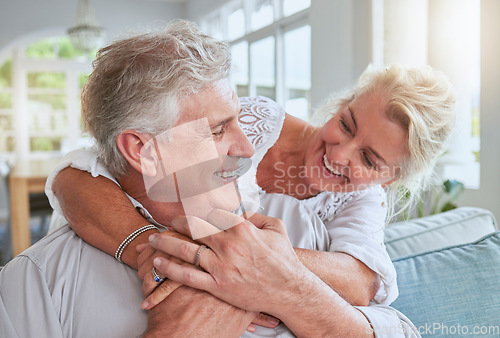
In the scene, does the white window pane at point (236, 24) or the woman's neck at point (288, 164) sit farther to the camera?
the white window pane at point (236, 24)

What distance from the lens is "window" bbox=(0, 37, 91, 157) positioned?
7836 millimetres

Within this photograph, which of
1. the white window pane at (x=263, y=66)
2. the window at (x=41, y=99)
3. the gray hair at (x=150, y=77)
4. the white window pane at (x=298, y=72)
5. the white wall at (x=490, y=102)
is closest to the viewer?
the gray hair at (x=150, y=77)

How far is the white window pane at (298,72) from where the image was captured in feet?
17.2

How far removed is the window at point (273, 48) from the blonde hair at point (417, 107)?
3.35 metres

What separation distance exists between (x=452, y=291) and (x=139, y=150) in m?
0.89

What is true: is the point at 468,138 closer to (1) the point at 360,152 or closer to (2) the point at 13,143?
(1) the point at 360,152

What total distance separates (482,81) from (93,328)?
253 cm

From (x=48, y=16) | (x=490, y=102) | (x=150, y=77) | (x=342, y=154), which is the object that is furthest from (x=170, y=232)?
(x=48, y=16)

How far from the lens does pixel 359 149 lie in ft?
4.54

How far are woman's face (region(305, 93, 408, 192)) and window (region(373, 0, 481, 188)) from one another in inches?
72.0

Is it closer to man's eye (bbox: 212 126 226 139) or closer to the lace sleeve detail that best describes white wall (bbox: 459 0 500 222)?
the lace sleeve detail

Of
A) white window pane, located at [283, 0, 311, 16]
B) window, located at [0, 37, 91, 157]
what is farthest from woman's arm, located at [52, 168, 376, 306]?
window, located at [0, 37, 91, 157]

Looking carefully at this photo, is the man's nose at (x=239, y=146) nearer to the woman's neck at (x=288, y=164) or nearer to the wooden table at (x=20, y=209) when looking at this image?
the woman's neck at (x=288, y=164)

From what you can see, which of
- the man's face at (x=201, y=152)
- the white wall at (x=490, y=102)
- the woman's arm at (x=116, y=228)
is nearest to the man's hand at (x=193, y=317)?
the woman's arm at (x=116, y=228)
